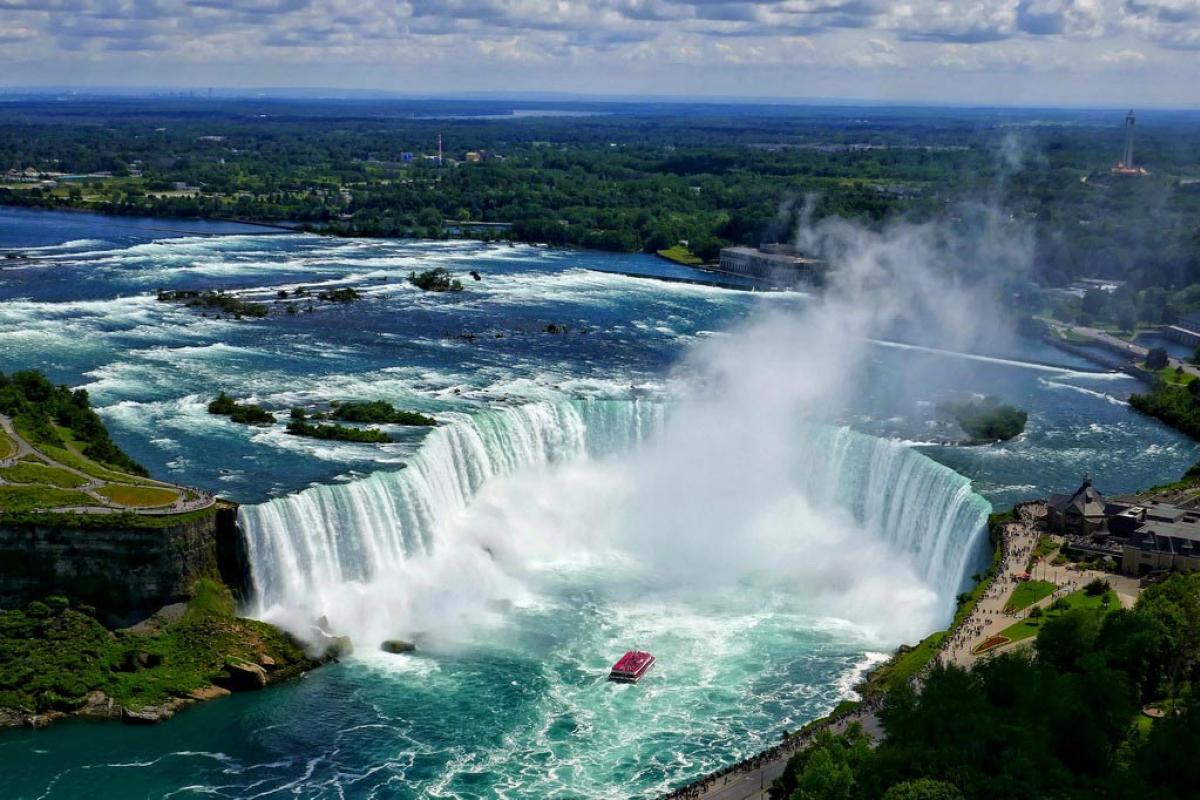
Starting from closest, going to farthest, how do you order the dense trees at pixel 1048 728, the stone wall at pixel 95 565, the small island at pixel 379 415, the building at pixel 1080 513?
the dense trees at pixel 1048 728 < the stone wall at pixel 95 565 < the building at pixel 1080 513 < the small island at pixel 379 415

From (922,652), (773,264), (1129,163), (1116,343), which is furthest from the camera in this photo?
(1129,163)

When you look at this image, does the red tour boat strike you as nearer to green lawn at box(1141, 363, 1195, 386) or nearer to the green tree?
the green tree

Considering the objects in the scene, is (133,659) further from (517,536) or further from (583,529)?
(583,529)

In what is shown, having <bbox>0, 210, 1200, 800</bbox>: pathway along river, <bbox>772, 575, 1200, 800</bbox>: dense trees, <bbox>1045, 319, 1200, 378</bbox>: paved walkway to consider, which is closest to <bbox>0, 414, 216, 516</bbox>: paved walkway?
<bbox>0, 210, 1200, 800</bbox>: pathway along river

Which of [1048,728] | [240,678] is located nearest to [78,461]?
[240,678]

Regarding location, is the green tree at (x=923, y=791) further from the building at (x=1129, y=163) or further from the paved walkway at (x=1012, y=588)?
the building at (x=1129, y=163)

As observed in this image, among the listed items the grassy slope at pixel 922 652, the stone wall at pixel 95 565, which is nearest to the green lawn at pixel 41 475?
the stone wall at pixel 95 565
